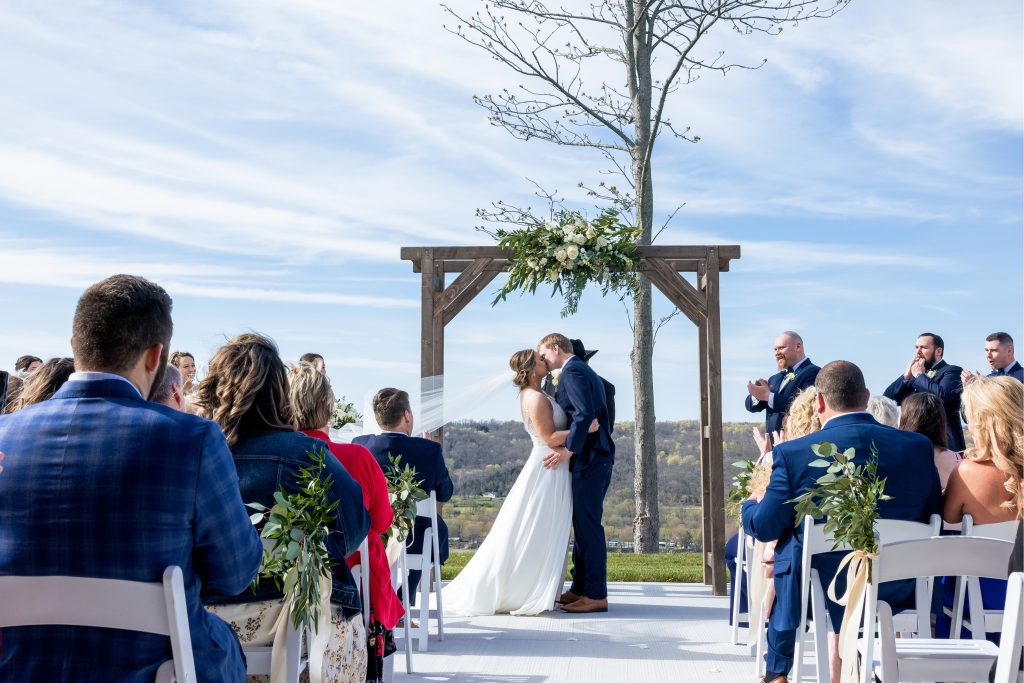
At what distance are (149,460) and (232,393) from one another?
1.03 m

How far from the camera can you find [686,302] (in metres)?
8.34

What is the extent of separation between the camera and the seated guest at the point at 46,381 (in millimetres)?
3910

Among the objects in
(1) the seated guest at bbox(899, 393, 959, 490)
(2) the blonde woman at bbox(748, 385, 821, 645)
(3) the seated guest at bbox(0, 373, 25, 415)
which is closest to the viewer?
(3) the seated guest at bbox(0, 373, 25, 415)

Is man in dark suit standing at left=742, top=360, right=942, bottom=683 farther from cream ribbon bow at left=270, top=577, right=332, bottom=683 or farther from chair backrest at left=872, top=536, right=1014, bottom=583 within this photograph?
cream ribbon bow at left=270, top=577, right=332, bottom=683

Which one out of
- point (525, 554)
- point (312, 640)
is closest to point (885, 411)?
point (525, 554)

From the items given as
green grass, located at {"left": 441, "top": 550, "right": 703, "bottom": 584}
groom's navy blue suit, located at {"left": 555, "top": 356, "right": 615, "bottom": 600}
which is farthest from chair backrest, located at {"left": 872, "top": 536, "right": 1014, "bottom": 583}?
green grass, located at {"left": 441, "top": 550, "right": 703, "bottom": 584}

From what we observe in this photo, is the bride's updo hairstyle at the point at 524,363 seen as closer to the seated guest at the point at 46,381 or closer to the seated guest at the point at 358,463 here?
the seated guest at the point at 358,463

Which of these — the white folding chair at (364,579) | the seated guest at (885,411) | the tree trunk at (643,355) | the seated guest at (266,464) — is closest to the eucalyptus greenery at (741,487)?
the seated guest at (885,411)

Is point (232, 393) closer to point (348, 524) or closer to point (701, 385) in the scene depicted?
point (348, 524)

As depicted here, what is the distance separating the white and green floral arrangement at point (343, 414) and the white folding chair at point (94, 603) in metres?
4.70

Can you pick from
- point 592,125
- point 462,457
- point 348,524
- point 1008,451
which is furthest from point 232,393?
point 592,125

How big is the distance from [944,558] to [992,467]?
1153mm

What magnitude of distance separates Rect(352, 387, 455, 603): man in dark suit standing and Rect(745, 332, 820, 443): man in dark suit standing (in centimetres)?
257

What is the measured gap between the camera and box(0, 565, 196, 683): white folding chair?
2330 mm
